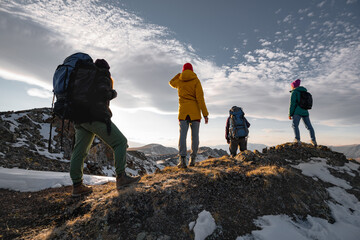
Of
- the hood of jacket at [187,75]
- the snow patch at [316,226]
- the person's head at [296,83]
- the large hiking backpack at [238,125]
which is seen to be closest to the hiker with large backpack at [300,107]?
the person's head at [296,83]

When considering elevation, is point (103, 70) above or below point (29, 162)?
above

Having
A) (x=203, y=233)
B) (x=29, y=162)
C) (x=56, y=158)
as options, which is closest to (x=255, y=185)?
(x=203, y=233)


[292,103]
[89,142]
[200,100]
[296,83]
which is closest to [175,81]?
[200,100]

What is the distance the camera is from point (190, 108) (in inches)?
206

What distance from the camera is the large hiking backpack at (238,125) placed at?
7949 mm

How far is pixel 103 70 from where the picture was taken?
136 inches

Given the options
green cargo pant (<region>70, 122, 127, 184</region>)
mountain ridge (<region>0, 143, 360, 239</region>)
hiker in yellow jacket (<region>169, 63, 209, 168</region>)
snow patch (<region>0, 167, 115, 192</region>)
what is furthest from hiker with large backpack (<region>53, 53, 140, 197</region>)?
snow patch (<region>0, 167, 115, 192</region>)

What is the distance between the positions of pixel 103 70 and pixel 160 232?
2.97 meters

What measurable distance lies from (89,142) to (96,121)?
2.13 ft

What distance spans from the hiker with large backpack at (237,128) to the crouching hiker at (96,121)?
18.2 feet

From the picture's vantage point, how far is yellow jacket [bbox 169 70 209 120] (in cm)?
523

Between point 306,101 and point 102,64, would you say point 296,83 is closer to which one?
point 306,101

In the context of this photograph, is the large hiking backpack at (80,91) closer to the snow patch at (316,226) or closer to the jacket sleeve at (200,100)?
the jacket sleeve at (200,100)

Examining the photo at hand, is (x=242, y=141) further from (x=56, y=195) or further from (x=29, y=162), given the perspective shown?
(x=29, y=162)
